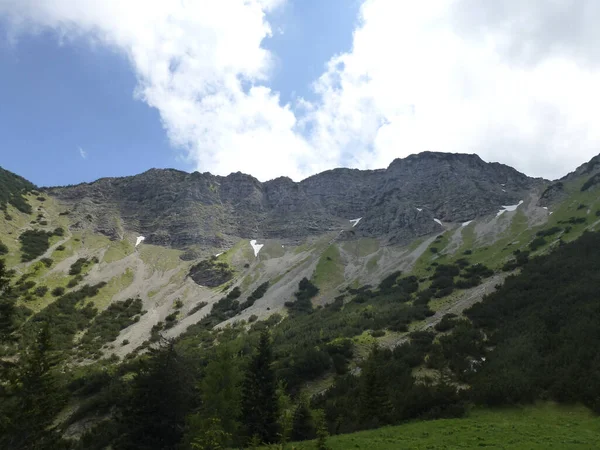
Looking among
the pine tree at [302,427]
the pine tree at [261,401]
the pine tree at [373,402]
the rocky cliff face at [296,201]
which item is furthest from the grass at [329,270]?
the pine tree at [302,427]

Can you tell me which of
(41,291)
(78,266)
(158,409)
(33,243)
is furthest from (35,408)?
(33,243)

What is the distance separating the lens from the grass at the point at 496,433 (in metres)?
15.2

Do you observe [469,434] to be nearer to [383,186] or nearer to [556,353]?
[556,353]

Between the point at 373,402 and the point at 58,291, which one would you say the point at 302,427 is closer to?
the point at 373,402

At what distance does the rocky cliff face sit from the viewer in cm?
12000

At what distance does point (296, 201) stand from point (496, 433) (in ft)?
455

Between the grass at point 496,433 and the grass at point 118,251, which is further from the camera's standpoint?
the grass at point 118,251

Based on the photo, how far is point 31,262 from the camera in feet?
284

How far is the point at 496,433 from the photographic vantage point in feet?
54.3

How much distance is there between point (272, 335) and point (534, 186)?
122513mm

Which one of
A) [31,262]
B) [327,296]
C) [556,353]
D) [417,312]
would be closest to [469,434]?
[556,353]

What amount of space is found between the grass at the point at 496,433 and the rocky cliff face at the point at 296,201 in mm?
89001

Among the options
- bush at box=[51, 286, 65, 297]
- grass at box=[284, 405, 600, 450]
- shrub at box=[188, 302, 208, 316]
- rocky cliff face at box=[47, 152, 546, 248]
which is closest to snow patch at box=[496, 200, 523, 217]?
rocky cliff face at box=[47, 152, 546, 248]

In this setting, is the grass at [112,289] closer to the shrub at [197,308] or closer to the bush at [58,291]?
the bush at [58,291]
